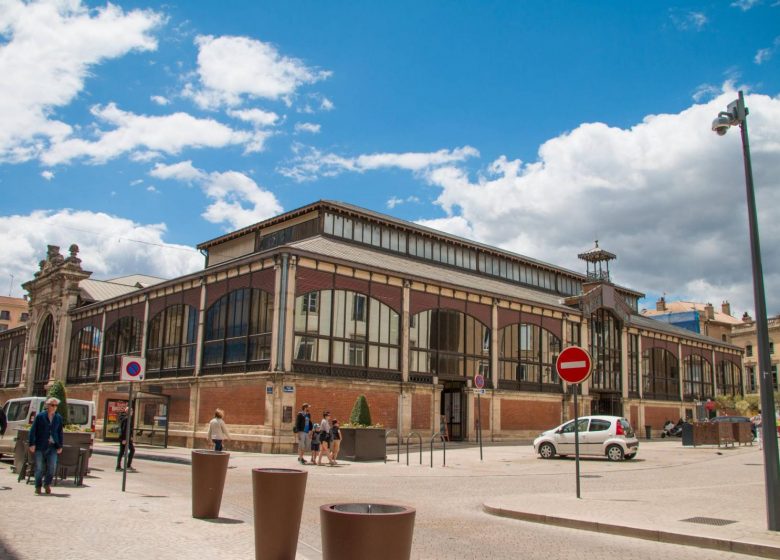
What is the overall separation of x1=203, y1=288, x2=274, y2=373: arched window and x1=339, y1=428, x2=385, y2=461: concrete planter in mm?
6514

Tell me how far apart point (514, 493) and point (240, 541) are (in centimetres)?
834

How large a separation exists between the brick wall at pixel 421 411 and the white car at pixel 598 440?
9.25m

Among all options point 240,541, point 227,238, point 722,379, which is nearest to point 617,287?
point 722,379

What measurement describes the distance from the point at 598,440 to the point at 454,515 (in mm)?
15430

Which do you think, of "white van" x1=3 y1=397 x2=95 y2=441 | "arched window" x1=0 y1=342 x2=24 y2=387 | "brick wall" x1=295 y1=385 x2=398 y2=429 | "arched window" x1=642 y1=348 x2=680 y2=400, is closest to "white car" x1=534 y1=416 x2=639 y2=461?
"brick wall" x1=295 y1=385 x2=398 y2=429

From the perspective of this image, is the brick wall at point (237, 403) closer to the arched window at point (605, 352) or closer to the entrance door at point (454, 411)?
the entrance door at point (454, 411)

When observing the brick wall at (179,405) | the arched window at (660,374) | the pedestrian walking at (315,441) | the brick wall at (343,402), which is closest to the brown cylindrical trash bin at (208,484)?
the pedestrian walking at (315,441)

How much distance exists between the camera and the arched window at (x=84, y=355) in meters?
46.9

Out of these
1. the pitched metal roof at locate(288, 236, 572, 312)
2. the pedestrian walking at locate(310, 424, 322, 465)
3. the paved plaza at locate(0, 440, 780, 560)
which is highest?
the pitched metal roof at locate(288, 236, 572, 312)

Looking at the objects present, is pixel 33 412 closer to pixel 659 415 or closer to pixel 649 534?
pixel 649 534

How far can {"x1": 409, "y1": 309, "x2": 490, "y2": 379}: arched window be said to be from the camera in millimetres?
35969

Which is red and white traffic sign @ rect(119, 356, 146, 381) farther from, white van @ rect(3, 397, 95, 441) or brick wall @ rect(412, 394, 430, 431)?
brick wall @ rect(412, 394, 430, 431)

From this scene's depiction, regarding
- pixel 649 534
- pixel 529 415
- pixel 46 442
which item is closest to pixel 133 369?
pixel 46 442

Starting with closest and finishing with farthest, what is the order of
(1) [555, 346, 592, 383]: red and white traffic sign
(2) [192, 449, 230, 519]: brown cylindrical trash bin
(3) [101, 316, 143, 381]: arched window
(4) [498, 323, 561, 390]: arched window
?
(2) [192, 449, 230, 519]: brown cylindrical trash bin, (1) [555, 346, 592, 383]: red and white traffic sign, (4) [498, 323, 561, 390]: arched window, (3) [101, 316, 143, 381]: arched window
